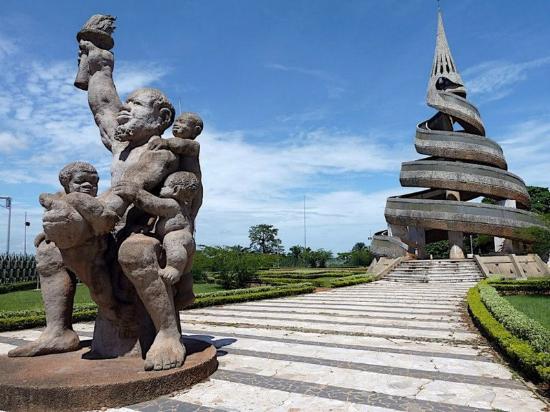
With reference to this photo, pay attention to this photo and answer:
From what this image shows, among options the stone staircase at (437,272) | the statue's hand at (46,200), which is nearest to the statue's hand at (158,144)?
the statue's hand at (46,200)

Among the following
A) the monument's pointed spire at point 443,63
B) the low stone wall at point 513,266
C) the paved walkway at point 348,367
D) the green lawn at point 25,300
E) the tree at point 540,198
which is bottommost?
the paved walkway at point 348,367

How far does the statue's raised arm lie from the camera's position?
206 inches

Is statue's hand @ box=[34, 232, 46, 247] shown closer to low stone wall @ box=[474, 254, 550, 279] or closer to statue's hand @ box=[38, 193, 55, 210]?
statue's hand @ box=[38, 193, 55, 210]

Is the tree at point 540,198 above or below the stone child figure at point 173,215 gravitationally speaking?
above

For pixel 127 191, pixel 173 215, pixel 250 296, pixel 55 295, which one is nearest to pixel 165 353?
pixel 173 215

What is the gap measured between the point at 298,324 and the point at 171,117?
511cm

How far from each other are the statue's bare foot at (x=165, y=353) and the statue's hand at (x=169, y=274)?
50 cm

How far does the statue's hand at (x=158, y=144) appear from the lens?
438 cm

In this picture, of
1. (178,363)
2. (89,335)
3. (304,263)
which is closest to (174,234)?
(178,363)

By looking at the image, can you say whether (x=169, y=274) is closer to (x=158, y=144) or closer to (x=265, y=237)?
(x=158, y=144)

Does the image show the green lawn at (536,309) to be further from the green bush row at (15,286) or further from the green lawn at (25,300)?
the green bush row at (15,286)

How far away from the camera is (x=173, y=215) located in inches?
164

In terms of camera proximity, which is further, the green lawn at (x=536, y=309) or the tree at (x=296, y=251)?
the tree at (x=296, y=251)

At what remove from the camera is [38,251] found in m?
4.38
